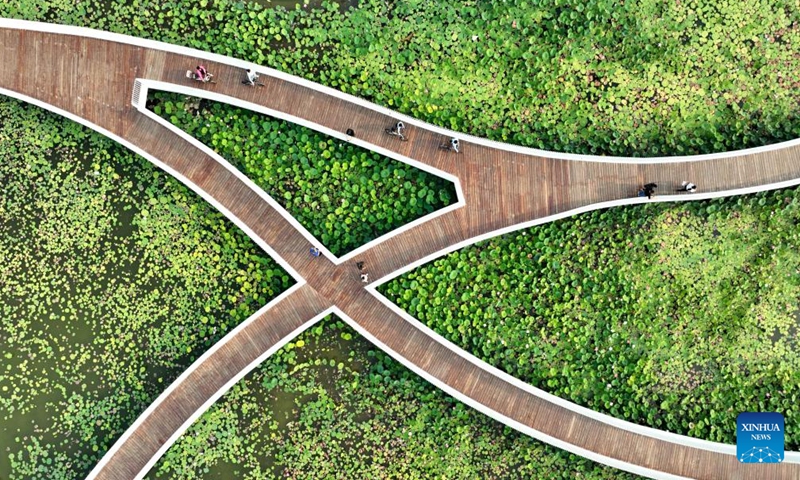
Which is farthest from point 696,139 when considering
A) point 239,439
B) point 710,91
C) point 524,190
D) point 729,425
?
point 239,439

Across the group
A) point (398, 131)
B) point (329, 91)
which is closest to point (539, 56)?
point (398, 131)

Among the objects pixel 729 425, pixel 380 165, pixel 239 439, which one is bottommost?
pixel 239 439

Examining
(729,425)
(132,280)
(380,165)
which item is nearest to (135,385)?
(132,280)

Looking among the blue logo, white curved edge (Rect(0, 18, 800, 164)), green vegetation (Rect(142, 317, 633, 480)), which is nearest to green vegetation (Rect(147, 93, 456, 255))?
white curved edge (Rect(0, 18, 800, 164))

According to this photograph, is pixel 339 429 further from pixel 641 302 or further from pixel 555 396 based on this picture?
pixel 641 302

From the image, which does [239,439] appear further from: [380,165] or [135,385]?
[380,165]

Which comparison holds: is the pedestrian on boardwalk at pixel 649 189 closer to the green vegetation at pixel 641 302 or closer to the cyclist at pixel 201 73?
the green vegetation at pixel 641 302

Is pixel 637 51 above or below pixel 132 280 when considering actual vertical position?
above
